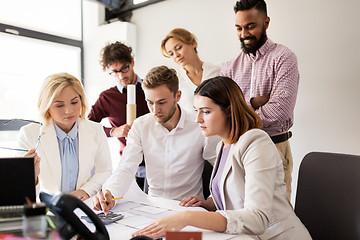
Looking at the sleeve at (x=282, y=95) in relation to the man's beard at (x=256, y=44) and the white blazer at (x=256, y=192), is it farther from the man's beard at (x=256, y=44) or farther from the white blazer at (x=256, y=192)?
the white blazer at (x=256, y=192)

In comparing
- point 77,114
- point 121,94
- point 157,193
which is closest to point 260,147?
point 157,193

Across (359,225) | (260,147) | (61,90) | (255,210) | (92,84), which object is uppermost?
(92,84)

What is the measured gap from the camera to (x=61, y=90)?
1.64 m

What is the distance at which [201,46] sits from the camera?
3.22 meters

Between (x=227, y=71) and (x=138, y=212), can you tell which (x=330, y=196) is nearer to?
(x=138, y=212)

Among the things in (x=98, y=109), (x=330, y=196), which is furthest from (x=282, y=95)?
(x=98, y=109)

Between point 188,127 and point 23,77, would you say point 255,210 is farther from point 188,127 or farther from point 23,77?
point 23,77

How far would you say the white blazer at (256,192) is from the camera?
1.04m

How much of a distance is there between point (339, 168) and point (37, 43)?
365 centimetres

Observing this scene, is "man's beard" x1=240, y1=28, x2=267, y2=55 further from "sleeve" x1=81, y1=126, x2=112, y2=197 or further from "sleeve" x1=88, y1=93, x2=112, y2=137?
"sleeve" x1=88, y1=93, x2=112, y2=137

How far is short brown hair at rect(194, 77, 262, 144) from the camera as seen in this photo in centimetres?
129

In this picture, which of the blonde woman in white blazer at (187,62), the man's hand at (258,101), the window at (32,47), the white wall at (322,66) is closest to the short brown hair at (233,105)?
the man's hand at (258,101)

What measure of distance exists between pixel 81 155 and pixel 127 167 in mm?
262

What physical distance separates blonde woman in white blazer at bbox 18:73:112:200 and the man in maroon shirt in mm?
406
